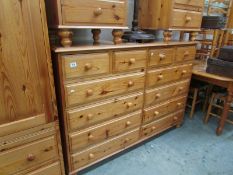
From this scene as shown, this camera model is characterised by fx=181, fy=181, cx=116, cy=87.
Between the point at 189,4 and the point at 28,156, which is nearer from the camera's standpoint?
the point at 28,156

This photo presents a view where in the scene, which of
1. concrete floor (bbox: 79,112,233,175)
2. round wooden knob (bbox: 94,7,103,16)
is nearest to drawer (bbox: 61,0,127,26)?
round wooden knob (bbox: 94,7,103,16)

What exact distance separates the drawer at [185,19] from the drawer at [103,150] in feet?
3.41

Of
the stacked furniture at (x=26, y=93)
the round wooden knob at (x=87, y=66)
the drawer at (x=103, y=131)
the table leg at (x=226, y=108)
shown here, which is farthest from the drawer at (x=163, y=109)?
the stacked furniture at (x=26, y=93)

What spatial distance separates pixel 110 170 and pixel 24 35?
1276 mm

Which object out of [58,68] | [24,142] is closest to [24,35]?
[58,68]

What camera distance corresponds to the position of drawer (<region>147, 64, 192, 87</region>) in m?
1.61

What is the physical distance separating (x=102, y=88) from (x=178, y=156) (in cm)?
107

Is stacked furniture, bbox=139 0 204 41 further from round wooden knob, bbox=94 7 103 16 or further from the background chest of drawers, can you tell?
round wooden knob, bbox=94 7 103 16

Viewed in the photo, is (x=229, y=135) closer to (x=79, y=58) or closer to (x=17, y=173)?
(x=79, y=58)

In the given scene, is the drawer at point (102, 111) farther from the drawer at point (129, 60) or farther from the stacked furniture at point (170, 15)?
the stacked furniture at point (170, 15)

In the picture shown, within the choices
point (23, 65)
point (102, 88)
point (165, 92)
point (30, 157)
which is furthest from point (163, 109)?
point (23, 65)

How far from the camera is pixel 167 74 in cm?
172

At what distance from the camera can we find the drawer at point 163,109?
175 centimetres

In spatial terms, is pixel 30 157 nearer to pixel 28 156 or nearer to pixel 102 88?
pixel 28 156
